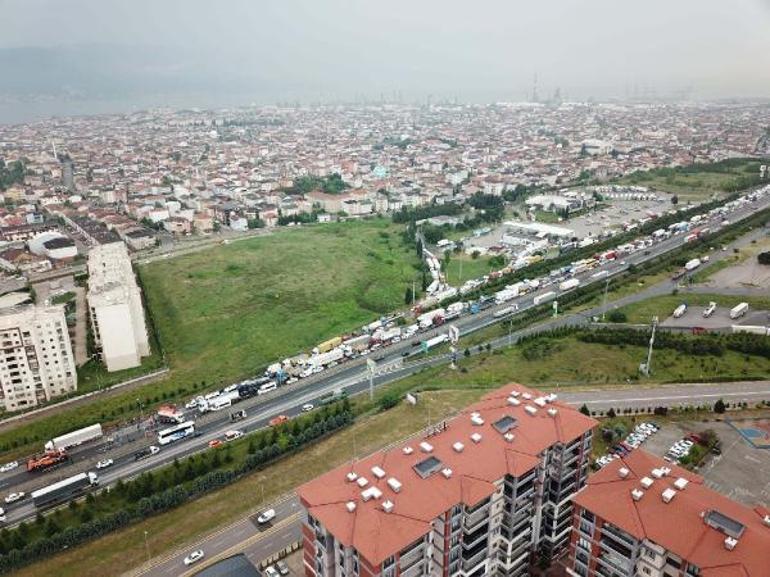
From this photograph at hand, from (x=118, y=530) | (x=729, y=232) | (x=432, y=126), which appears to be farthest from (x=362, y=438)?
(x=432, y=126)

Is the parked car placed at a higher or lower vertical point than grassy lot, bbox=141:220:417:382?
lower

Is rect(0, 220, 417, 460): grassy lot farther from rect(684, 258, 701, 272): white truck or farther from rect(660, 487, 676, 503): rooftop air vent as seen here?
rect(660, 487, 676, 503): rooftop air vent

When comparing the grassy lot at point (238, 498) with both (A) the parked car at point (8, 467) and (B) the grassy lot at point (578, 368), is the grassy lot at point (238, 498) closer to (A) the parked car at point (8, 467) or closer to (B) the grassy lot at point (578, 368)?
(B) the grassy lot at point (578, 368)

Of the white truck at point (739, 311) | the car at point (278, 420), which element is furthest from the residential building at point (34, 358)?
the white truck at point (739, 311)

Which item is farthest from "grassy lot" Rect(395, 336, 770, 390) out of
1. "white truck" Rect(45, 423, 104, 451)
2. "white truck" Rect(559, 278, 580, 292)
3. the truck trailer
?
the truck trailer

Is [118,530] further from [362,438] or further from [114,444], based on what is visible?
[362,438]

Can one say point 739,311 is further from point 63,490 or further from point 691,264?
point 63,490
